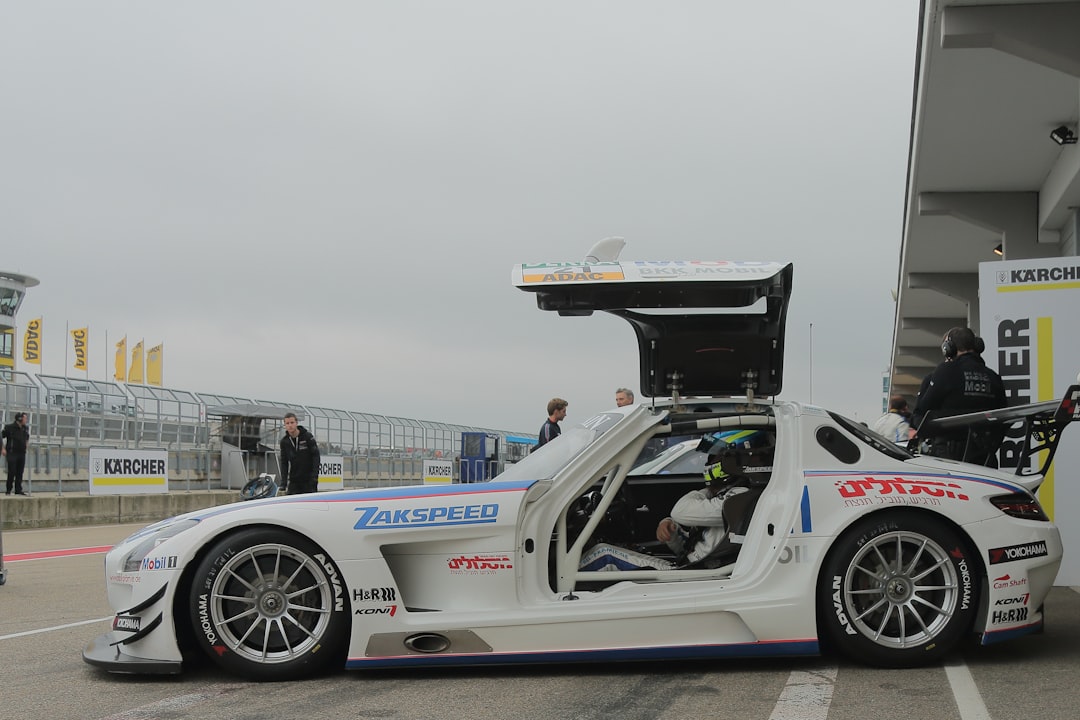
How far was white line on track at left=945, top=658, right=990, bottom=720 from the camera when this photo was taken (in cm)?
430

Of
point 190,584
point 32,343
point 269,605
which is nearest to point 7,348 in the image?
point 32,343

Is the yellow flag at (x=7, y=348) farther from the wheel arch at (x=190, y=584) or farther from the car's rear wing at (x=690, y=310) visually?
the car's rear wing at (x=690, y=310)

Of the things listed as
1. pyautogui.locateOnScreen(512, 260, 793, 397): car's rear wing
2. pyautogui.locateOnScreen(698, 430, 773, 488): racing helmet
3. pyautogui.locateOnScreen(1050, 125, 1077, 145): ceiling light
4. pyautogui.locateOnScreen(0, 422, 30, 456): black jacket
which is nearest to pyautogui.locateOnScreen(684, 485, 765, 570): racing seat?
pyautogui.locateOnScreen(698, 430, 773, 488): racing helmet

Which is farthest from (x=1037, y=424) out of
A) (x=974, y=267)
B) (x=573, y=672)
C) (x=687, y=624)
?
(x=974, y=267)

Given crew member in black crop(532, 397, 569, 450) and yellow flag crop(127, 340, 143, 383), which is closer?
crew member in black crop(532, 397, 569, 450)

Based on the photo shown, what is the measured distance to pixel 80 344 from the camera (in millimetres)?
61656

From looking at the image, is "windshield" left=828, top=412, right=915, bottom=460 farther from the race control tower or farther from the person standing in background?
the race control tower

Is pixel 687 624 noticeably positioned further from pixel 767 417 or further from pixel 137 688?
pixel 137 688

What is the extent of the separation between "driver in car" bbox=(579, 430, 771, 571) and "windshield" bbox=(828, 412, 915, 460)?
1.35 feet

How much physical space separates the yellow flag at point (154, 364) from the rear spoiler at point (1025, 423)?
5241 cm

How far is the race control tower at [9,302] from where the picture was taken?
5850 cm

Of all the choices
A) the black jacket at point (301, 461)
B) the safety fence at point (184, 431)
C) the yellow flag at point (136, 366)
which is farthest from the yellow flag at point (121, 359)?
the black jacket at point (301, 461)

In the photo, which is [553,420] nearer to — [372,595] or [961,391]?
[961,391]

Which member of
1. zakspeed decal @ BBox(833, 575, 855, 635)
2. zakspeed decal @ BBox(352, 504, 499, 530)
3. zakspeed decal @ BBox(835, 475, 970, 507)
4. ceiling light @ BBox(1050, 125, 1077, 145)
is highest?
ceiling light @ BBox(1050, 125, 1077, 145)
